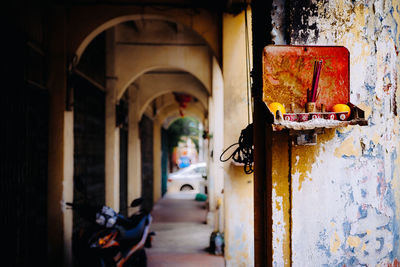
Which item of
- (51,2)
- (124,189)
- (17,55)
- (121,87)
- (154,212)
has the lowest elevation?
(154,212)

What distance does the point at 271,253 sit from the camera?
5.63 ft

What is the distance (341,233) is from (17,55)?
3.49 meters

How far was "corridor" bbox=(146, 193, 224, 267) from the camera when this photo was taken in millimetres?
5801

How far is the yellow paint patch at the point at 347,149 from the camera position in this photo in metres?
1.75

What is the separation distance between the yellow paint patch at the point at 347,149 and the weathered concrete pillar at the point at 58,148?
11.5 feet

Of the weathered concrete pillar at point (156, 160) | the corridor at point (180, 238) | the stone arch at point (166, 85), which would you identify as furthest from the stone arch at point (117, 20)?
the weathered concrete pillar at point (156, 160)

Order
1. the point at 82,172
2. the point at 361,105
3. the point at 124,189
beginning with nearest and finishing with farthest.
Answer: the point at 361,105 < the point at 82,172 < the point at 124,189

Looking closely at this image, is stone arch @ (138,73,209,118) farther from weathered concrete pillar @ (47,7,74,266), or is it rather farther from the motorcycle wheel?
the motorcycle wheel

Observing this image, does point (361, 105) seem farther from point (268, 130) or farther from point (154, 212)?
point (154, 212)

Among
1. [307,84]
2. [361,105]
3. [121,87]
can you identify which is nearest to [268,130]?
[307,84]

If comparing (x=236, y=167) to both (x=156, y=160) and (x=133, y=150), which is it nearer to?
(x=133, y=150)

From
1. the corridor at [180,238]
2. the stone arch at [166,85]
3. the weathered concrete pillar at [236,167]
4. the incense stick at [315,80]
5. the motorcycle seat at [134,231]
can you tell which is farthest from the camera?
the stone arch at [166,85]

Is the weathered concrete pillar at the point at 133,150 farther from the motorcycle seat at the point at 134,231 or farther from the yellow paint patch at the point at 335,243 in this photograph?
the yellow paint patch at the point at 335,243

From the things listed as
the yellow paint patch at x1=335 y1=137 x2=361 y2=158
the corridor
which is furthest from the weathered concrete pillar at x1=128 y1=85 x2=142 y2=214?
the yellow paint patch at x1=335 y1=137 x2=361 y2=158
